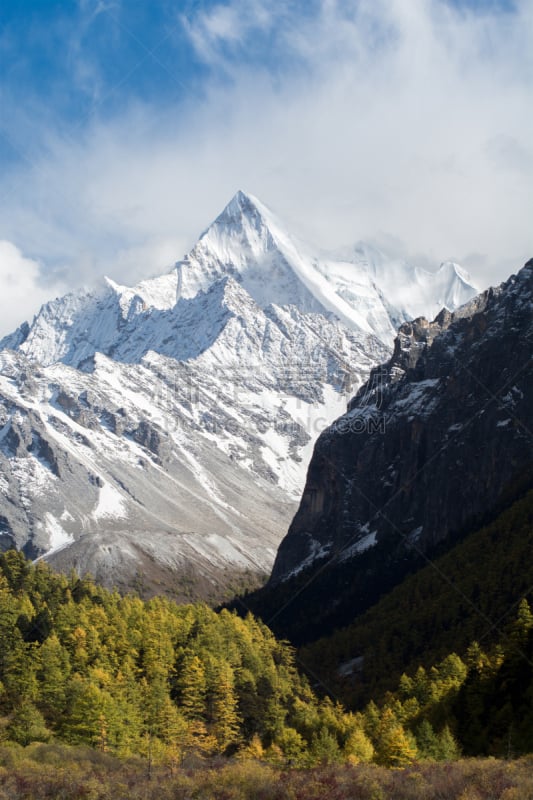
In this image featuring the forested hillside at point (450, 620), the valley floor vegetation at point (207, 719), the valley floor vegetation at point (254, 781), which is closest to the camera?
the valley floor vegetation at point (254, 781)

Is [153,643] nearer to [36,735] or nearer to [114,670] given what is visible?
[114,670]

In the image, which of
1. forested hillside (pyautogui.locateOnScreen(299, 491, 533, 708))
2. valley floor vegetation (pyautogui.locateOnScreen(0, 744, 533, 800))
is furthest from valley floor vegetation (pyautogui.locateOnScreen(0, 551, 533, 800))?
forested hillside (pyautogui.locateOnScreen(299, 491, 533, 708))

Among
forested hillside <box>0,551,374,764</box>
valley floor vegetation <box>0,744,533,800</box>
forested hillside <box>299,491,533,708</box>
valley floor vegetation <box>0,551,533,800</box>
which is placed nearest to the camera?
valley floor vegetation <box>0,744,533,800</box>

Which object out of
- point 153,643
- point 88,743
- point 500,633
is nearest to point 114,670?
point 153,643

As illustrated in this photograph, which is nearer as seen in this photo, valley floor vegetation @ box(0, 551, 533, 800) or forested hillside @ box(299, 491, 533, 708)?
valley floor vegetation @ box(0, 551, 533, 800)

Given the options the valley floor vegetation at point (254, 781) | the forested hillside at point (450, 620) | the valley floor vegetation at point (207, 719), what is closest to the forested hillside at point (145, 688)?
the valley floor vegetation at point (207, 719)

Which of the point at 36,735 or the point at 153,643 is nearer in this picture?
the point at 36,735

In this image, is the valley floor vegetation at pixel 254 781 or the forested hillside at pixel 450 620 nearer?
the valley floor vegetation at pixel 254 781

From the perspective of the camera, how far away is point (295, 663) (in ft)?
Result: 635

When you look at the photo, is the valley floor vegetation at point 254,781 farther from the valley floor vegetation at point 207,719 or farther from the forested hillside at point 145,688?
the forested hillside at point 145,688

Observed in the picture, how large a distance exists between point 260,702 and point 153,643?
14.9m

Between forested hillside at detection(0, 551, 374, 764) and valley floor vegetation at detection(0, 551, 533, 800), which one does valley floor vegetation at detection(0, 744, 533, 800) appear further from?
forested hillside at detection(0, 551, 374, 764)

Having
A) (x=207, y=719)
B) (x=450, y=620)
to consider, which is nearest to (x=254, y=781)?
(x=207, y=719)

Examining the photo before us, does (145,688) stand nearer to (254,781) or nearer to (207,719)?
(207,719)
